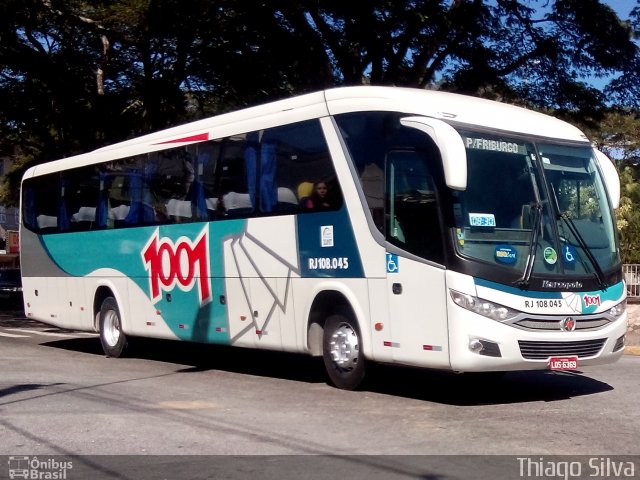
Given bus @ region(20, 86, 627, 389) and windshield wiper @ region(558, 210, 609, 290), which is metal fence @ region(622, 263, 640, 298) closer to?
A: bus @ region(20, 86, 627, 389)

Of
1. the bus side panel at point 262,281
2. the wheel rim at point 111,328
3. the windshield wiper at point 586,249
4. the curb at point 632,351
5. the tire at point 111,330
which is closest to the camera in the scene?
the windshield wiper at point 586,249

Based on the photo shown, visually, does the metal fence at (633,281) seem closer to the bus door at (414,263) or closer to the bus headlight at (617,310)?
the bus headlight at (617,310)

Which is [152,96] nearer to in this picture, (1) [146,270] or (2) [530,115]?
(1) [146,270]

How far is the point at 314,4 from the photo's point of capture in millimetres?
23141

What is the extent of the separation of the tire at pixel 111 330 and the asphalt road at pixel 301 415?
1.29 metres

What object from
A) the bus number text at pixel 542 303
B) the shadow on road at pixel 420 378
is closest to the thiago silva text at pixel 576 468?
the bus number text at pixel 542 303

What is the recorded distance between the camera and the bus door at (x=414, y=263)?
10.4 metres

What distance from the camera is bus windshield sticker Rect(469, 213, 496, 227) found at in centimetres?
1035

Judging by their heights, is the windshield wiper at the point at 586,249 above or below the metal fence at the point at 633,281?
above

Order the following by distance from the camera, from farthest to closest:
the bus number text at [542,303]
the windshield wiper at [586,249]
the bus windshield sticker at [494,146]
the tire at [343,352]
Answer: the tire at [343,352]
the windshield wiper at [586,249]
the bus windshield sticker at [494,146]
the bus number text at [542,303]

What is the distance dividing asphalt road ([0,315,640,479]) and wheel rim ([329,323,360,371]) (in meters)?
0.37

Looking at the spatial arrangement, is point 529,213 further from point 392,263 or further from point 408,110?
point 408,110

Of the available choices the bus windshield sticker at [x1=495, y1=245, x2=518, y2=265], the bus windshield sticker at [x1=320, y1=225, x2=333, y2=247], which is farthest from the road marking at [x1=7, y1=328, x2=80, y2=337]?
the bus windshield sticker at [x1=495, y1=245, x2=518, y2=265]

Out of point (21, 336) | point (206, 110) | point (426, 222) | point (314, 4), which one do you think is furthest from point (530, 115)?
point (206, 110)
